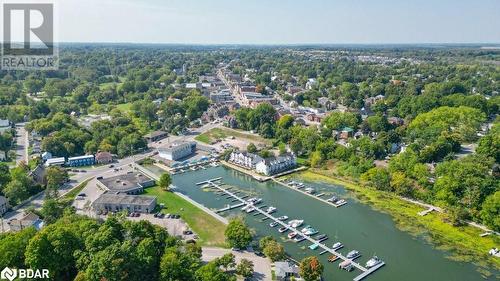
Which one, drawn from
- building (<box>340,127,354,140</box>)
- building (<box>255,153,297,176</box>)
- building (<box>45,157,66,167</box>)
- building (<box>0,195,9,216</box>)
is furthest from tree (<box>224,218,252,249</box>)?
building (<box>340,127,354,140</box>)

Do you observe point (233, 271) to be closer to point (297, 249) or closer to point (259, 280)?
point (259, 280)

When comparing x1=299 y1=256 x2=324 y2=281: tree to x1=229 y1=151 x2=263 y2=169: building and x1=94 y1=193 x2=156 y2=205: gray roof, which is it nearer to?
x1=94 y1=193 x2=156 y2=205: gray roof

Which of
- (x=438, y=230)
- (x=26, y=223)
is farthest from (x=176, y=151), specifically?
(x=438, y=230)

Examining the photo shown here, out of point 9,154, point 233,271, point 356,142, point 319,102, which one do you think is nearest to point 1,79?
point 9,154

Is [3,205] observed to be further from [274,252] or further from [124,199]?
[274,252]

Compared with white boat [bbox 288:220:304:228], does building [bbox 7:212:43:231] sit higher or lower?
lower

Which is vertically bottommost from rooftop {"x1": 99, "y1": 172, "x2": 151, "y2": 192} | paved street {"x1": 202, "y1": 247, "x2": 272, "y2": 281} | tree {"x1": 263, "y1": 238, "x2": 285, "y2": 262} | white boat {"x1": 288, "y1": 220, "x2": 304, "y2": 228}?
paved street {"x1": 202, "y1": 247, "x2": 272, "y2": 281}

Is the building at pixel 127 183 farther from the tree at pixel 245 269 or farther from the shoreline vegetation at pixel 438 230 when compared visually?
the shoreline vegetation at pixel 438 230
